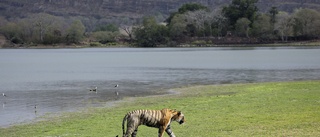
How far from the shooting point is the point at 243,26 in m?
156

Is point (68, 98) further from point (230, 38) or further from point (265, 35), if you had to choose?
point (230, 38)

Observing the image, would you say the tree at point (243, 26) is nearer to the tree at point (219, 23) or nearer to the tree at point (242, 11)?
the tree at point (242, 11)

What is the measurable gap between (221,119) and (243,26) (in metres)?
138

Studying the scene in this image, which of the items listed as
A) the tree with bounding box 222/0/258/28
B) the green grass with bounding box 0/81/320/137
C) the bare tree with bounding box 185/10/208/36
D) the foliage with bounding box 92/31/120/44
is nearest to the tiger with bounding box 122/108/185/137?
the green grass with bounding box 0/81/320/137

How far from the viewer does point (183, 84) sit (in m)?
45.4

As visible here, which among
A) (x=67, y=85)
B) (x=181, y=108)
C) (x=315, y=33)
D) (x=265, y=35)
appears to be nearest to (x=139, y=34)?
(x=265, y=35)

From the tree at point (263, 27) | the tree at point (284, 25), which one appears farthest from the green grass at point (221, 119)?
the tree at point (263, 27)

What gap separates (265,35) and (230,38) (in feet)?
52.7

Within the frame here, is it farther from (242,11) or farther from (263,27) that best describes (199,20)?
(263,27)

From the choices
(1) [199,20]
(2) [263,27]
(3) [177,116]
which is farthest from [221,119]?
(1) [199,20]

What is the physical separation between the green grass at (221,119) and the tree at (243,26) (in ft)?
417

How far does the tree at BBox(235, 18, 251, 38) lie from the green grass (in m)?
127

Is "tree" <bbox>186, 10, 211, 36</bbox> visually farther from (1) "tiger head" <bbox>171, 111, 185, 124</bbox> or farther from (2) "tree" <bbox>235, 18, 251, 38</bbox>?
(1) "tiger head" <bbox>171, 111, 185, 124</bbox>

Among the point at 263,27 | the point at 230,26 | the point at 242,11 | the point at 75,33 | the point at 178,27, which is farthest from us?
the point at 75,33
